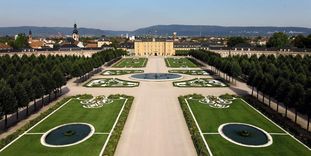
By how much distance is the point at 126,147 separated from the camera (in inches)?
1361

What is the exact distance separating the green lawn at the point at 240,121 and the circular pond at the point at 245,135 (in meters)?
0.77

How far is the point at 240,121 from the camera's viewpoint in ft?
147

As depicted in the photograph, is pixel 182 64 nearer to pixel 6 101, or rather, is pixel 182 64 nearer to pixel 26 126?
pixel 26 126

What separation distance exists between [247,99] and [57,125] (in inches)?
1380

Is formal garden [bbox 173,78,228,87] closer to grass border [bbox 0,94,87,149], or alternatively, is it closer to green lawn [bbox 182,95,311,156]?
green lawn [bbox 182,95,311,156]

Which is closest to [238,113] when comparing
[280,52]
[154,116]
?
[154,116]

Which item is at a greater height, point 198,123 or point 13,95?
point 13,95

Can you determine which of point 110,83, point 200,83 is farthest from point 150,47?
point 200,83

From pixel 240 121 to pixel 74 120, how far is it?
24480 millimetres

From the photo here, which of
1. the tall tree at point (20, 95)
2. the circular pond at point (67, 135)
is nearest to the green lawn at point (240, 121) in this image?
the circular pond at point (67, 135)

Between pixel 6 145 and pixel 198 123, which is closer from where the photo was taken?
pixel 6 145

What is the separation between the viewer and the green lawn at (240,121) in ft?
110

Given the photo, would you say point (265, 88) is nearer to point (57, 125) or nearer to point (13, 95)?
point (57, 125)

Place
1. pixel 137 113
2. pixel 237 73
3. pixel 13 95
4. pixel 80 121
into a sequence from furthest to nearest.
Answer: pixel 237 73 < pixel 137 113 < pixel 80 121 < pixel 13 95
